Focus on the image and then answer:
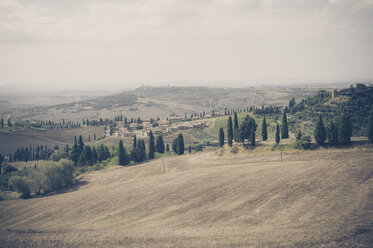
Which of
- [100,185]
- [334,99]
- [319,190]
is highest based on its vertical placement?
[334,99]

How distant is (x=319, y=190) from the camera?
1628 inches

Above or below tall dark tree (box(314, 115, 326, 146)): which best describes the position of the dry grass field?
below

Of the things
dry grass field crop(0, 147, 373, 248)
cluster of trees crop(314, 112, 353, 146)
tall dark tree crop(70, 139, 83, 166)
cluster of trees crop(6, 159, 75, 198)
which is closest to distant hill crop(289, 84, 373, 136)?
cluster of trees crop(314, 112, 353, 146)

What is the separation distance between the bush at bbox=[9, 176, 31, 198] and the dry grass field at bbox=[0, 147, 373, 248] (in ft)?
19.7

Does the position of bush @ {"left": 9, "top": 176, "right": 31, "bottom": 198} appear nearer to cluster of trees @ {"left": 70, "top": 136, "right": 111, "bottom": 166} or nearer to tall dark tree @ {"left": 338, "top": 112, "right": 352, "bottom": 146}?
cluster of trees @ {"left": 70, "top": 136, "right": 111, "bottom": 166}

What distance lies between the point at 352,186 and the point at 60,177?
62.9m

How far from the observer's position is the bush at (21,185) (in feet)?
196

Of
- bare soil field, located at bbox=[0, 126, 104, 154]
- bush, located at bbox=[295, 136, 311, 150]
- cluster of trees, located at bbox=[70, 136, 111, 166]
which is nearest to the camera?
bush, located at bbox=[295, 136, 311, 150]

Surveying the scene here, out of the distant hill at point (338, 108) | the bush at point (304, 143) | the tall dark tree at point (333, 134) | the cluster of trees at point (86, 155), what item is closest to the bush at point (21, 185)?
the cluster of trees at point (86, 155)

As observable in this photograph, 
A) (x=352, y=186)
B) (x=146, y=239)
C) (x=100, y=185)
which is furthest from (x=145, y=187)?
(x=352, y=186)

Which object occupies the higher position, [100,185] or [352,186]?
[352,186]

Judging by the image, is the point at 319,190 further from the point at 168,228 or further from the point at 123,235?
the point at 123,235

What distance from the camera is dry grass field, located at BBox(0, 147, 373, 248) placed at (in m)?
30.5

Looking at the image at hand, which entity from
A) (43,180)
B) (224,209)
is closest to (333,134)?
(224,209)
